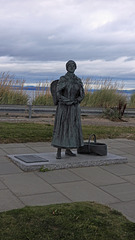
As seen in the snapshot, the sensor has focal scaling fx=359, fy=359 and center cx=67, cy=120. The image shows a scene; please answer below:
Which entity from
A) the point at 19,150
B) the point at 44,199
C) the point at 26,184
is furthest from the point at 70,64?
the point at 44,199

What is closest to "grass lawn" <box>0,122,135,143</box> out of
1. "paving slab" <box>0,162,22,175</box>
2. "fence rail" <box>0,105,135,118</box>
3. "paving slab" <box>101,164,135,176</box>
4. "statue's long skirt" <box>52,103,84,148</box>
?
"paving slab" <box>0,162,22,175</box>

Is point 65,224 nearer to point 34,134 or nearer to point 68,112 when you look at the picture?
point 68,112

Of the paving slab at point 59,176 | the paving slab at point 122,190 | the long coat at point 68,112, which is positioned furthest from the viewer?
the long coat at point 68,112

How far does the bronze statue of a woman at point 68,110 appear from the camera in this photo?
23.0 feet

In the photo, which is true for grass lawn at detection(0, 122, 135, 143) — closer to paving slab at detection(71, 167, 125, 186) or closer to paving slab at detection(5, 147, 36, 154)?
paving slab at detection(5, 147, 36, 154)

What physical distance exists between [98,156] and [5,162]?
6.40 ft

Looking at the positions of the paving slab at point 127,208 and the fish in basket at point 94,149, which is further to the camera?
the fish in basket at point 94,149

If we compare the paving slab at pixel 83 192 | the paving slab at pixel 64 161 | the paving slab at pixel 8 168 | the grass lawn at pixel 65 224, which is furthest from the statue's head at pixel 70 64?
the grass lawn at pixel 65 224

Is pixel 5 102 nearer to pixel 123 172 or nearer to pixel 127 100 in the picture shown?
pixel 127 100

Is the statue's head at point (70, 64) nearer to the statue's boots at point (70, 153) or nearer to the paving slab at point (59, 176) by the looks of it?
the statue's boots at point (70, 153)

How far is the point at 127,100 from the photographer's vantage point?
20.8 meters

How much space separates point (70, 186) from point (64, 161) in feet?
4.04

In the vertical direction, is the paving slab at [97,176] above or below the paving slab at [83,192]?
above

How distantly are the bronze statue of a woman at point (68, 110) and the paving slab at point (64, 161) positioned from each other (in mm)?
262
